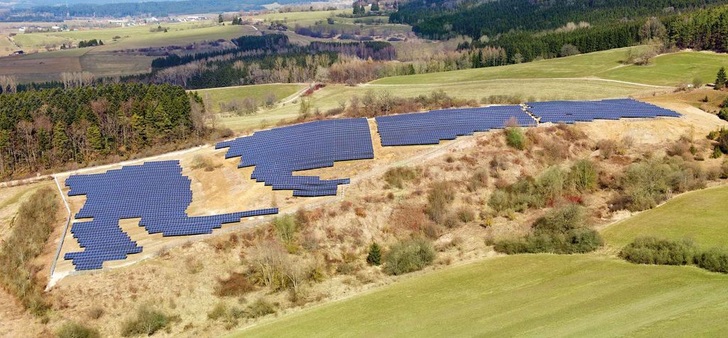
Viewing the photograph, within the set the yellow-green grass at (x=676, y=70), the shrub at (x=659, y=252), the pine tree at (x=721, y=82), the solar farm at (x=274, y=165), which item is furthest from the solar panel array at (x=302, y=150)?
the yellow-green grass at (x=676, y=70)

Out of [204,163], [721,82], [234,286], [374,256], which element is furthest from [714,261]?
[721,82]

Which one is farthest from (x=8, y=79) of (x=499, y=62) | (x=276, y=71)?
(x=499, y=62)

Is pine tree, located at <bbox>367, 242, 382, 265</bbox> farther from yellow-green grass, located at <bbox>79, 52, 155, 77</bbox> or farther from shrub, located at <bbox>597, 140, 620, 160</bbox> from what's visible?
yellow-green grass, located at <bbox>79, 52, 155, 77</bbox>

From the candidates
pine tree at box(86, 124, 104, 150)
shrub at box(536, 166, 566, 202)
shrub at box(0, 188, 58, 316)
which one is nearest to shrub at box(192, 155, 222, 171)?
shrub at box(0, 188, 58, 316)

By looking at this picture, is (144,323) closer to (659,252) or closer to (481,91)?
(659,252)

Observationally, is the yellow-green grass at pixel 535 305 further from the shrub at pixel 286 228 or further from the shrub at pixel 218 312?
the shrub at pixel 286 228

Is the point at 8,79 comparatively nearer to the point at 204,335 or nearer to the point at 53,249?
the point at 53,249
